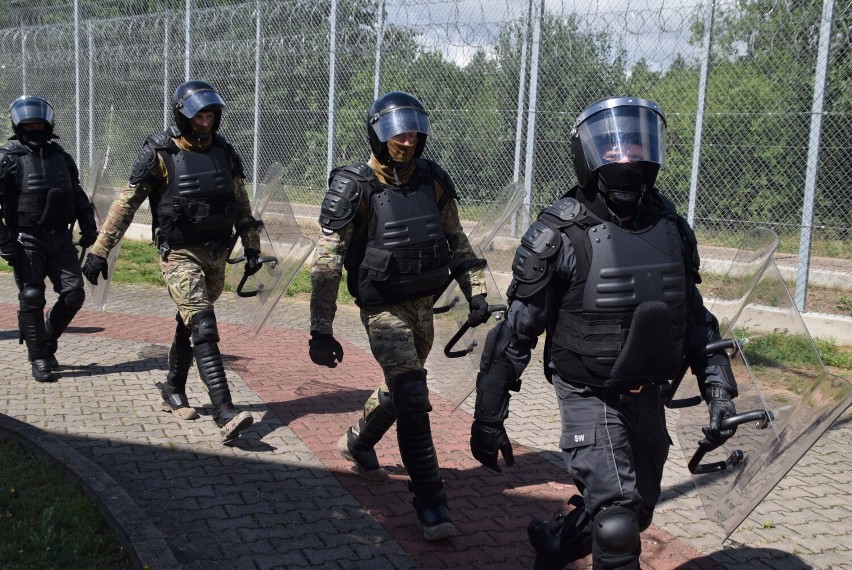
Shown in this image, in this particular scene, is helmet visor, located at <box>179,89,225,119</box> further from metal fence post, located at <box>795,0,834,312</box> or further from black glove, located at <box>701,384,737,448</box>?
metal fence post, located at <box>795,0,834,312</box>

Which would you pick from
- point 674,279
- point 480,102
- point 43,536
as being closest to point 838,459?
point 674,279

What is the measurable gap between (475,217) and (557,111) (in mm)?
1371

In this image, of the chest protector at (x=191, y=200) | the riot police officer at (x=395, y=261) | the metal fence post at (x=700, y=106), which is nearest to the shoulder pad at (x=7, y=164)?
the chest protector at (x=191, y=200)

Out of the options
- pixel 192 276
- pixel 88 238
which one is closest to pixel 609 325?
pixel 192 276

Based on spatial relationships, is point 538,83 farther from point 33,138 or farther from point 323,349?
point 323,349

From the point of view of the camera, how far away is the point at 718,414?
10.9 feet

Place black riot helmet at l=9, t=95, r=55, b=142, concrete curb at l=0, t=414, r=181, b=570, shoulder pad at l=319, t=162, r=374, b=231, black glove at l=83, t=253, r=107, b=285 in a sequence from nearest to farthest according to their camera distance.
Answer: concrete curb at l=0, t=414, r=181, b=570
shoulder pad at l=319, t=162, r=374, b=231
black glove at l=83, t=253, r=107, b=285
black riot helmet at l=9, t=95, r=55, b=142

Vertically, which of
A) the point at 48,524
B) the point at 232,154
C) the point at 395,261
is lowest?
the point at 48,524

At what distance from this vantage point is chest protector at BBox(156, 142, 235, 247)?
575cm

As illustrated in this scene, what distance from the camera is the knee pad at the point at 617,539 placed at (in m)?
3.14

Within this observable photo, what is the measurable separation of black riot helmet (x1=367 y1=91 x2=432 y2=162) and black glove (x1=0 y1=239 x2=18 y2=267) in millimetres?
3568

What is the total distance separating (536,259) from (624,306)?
1.16ft

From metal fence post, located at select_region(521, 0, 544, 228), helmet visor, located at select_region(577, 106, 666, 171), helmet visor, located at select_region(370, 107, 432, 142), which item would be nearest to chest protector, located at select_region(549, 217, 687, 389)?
helmet visor, located at select_region(577, 106, 666, 171)

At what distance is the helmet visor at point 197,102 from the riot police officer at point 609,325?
2933 mm
